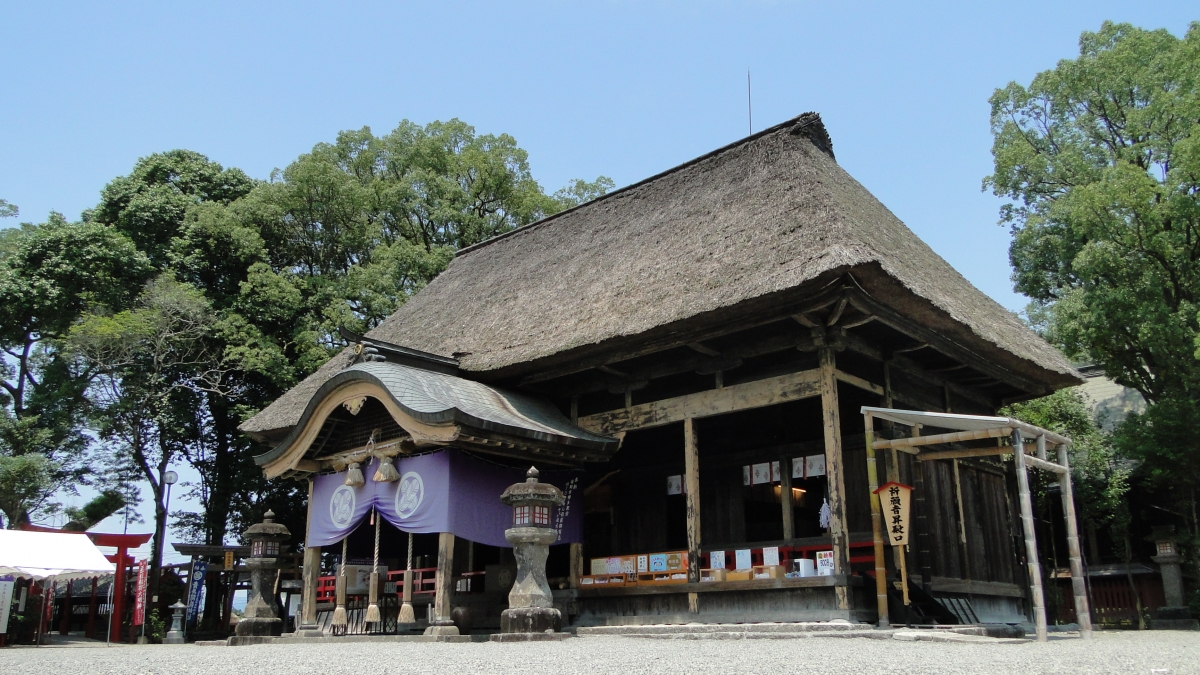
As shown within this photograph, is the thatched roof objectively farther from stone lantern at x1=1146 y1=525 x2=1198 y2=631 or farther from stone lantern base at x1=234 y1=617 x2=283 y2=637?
stone lantern at x1=1146 y1=525 x2=1198 y2=631

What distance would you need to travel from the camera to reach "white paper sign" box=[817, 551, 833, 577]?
9.31 m

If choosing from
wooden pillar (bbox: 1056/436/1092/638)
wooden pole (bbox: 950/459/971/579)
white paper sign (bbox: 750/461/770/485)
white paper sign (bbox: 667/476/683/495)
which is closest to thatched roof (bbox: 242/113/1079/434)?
wooden pole (bbox: 950/459/971/579)

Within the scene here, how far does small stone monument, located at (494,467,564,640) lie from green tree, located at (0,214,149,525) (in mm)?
17826

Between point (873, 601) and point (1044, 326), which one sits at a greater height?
point (1044, 326)

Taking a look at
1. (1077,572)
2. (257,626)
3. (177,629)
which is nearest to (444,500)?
(257,626)

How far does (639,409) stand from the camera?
11.3 m

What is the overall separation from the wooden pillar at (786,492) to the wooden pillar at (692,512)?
120 centimetres

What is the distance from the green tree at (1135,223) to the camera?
16.1 m

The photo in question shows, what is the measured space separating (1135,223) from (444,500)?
1411 cm

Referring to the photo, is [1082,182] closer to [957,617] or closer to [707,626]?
[957,617]

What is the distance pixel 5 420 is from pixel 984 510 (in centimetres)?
2175

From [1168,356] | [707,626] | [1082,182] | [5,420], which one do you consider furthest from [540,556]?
[5,420]

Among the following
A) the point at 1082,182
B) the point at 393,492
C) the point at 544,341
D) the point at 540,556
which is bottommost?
the point at 540,556

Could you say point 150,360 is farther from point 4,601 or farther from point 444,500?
point 444,500
